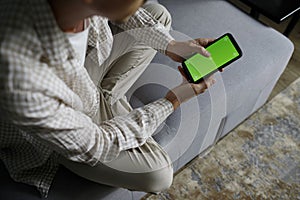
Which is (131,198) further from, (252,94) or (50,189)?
(252,94)

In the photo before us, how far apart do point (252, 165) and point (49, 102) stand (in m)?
0.93

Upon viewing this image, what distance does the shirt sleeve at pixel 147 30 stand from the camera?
106 centimetres

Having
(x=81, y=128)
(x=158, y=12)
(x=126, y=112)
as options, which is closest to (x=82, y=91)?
(x=81, y=128)

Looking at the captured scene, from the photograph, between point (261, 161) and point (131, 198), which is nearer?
point (131, 198)

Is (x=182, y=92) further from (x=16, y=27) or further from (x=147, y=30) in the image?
(x=16, y=27)

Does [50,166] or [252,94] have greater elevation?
[252,94]

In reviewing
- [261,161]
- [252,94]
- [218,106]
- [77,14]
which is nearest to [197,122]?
[218,106]

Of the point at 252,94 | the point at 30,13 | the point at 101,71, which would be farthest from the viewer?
the point at 252,94

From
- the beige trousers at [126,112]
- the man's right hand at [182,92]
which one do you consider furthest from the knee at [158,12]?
the man's right hand at [182,92]

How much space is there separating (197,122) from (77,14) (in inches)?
23.3

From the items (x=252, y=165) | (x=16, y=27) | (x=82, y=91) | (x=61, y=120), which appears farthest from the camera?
(x=252, y=165)

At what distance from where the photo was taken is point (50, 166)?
3.07ft

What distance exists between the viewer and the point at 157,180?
3.10 feet

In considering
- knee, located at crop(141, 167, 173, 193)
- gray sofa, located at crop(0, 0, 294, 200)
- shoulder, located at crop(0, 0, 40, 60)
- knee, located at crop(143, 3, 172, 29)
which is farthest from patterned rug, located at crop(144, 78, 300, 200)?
shoulder, located at crop(0, 0, 40, 60)
